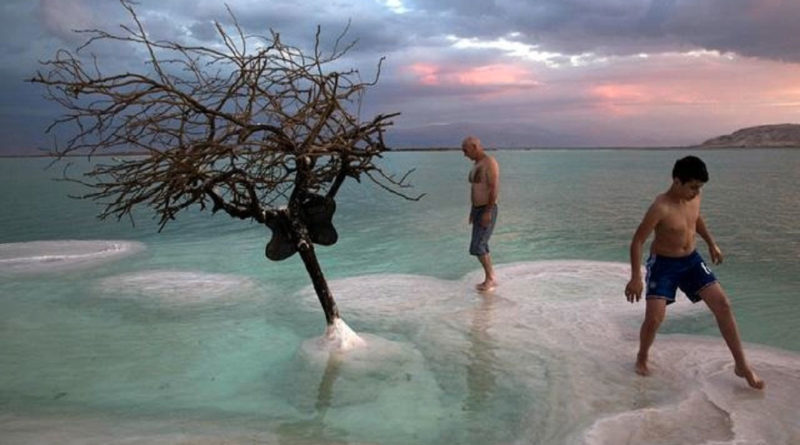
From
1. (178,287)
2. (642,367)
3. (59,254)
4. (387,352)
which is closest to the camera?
(642,367)

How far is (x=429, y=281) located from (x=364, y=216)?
13.3m

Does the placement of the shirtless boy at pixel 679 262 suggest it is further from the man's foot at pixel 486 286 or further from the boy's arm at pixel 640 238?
the man's foot at pixel 486 286

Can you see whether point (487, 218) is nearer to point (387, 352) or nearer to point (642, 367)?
point (387, 352)

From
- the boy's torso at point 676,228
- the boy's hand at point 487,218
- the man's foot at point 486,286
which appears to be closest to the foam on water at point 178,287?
the man's foot at point 486,286

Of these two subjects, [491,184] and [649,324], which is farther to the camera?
[491,184]

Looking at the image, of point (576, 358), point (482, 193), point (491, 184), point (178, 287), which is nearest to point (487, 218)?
point (482, 193)

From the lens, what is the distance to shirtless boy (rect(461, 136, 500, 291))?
9078 mm

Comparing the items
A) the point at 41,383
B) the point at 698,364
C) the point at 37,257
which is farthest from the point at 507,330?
the point at 37,257

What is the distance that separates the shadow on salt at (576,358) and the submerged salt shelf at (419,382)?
2 centimetres

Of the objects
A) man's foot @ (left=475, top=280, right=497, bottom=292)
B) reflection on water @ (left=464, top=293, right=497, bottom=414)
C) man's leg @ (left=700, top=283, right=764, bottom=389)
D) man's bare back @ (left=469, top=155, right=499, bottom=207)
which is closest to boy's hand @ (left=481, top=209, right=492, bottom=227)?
man's bare back @ (left=469, top=155, right=499, bottom=207)

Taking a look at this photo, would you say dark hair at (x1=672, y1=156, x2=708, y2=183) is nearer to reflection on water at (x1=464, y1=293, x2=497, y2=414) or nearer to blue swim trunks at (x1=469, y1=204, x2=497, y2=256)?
reflection on water at (x1=464, y1=293, x2=497, y2=414)

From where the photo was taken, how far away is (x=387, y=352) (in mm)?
6594

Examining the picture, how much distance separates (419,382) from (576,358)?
1695mm

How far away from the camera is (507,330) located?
733 cm
